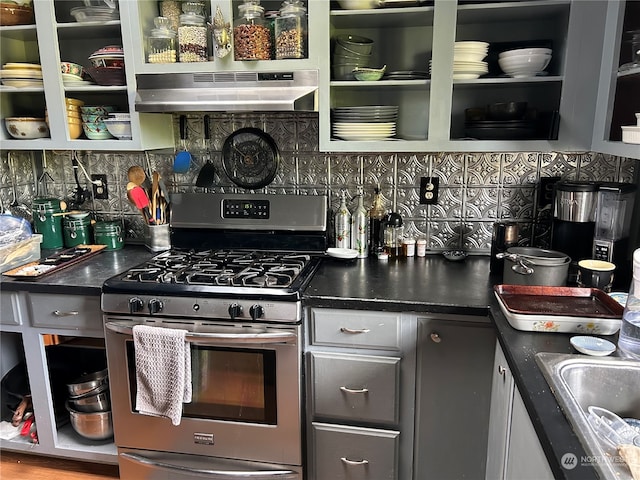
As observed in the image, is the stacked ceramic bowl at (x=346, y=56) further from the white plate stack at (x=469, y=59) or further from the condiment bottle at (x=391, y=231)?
the condiment bottle at (x=391, y=231)

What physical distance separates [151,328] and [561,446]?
140 centimetres

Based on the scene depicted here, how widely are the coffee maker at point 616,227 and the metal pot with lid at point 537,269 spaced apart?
177 millimetres

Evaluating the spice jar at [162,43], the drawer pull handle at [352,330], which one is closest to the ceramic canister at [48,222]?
the spice jar at [162,43]

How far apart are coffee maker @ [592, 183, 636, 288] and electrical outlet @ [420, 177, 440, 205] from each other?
0.65 m

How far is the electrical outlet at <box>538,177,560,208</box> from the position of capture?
7.05 feet

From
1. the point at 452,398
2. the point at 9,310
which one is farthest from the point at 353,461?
the point at 9,310

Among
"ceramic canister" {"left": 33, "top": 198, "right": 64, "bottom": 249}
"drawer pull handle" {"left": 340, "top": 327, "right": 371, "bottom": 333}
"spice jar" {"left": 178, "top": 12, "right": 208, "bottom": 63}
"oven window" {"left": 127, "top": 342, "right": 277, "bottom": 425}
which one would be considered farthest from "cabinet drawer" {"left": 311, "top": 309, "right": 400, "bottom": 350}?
"ceramic canister" {"left": 33, "top": 198, "right": 64, "bottom": 249}

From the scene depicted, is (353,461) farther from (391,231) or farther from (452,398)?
(391,231)

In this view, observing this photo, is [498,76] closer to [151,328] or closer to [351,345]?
[351,345]

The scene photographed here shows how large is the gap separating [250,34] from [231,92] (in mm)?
248

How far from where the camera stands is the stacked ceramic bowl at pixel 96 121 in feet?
7.30

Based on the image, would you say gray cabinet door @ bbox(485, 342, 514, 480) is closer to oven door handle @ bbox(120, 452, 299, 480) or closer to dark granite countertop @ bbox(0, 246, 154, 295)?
oven door handle @ bbox(120, 452, 299, 480)

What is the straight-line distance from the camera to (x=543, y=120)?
193 cm

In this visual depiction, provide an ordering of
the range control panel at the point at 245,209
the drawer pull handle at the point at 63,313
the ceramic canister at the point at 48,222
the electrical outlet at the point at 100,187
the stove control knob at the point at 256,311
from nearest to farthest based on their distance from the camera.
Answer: the stove control knob at the point at 256,311 < the drawer pull handle at the point at 63,313 < the range control panel at the point at 245,209 < the ceramic canister at the point at 48,222 < the electrical outlet at the point at 100,187
